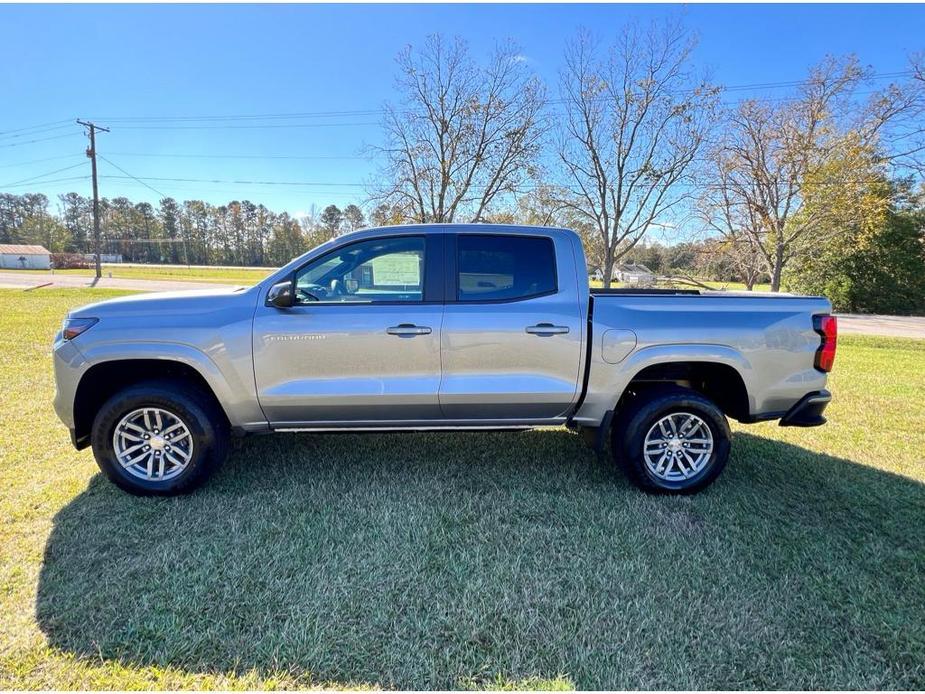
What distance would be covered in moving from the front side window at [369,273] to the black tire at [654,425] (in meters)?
1.78

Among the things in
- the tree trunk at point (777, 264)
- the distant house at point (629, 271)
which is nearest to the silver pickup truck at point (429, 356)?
the distant house at point (629, 271)

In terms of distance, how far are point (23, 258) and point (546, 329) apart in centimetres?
8508

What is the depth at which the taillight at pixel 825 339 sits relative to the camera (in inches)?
131

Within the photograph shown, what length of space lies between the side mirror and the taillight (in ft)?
12.1

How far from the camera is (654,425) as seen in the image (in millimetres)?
3385

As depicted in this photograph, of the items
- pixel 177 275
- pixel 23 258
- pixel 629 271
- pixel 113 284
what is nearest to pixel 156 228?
pixel 23 258

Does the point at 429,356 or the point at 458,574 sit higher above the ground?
the point at 429,356

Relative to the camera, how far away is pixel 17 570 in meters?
2.52

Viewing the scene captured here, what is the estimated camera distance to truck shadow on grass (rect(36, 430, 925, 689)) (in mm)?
2037

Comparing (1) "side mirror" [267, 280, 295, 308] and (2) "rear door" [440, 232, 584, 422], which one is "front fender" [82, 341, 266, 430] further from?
(2) "rear door" [440, 232, 584, 422]

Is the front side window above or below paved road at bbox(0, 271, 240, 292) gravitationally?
above

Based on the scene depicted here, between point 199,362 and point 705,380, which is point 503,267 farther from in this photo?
point 199,362

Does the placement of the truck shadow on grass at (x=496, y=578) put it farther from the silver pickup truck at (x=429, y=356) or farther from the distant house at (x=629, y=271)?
the distant house at (x=629, y=271)

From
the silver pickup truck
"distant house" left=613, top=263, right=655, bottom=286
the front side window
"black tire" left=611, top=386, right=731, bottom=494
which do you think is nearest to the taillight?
the silver pickup truck
